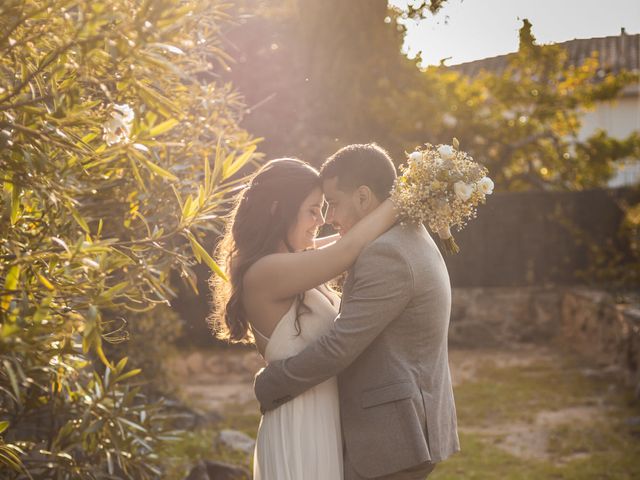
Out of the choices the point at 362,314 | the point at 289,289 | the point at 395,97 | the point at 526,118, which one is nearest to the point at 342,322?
the point at 362,314

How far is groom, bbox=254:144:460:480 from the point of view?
3.01 metres

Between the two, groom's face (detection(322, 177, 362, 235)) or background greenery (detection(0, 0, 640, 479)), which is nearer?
background greenery (detection(0, 0, 640, 479))

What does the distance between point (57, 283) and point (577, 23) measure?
2102 mm

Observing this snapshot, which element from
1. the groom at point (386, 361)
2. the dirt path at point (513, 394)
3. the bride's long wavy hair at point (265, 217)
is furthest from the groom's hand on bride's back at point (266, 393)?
the dirt path at point (513, 394)

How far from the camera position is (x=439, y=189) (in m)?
3.04

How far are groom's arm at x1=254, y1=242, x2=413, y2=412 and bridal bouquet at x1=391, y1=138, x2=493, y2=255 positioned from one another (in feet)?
0.56

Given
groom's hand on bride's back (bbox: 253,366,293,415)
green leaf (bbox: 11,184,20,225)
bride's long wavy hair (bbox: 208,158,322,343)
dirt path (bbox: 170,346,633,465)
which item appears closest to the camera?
green leaf (bbox: 11,184,20,225)

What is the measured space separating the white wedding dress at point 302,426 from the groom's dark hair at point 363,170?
511mm

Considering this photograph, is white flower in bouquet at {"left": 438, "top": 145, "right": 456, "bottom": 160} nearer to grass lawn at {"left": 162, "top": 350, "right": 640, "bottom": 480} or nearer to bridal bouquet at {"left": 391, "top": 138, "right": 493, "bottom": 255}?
bridal bouquet at {"left": 391, "top": 138, "right": 493, "bottom": 255}

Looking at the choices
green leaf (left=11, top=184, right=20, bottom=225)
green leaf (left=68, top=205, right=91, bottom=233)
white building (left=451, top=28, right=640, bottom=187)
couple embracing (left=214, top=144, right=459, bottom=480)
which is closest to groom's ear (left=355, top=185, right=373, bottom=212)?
couple embracing (left=214, top=144, right=459, bottom=480)

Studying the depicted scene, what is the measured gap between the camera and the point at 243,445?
6.98 meters

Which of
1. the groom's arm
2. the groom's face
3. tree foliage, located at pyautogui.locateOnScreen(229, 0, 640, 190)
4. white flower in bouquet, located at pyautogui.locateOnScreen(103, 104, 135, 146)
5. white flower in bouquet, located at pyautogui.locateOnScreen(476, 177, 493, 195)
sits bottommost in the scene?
the groom's arm

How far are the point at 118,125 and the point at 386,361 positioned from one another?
1.19m

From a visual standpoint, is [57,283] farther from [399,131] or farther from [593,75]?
[593,75]
